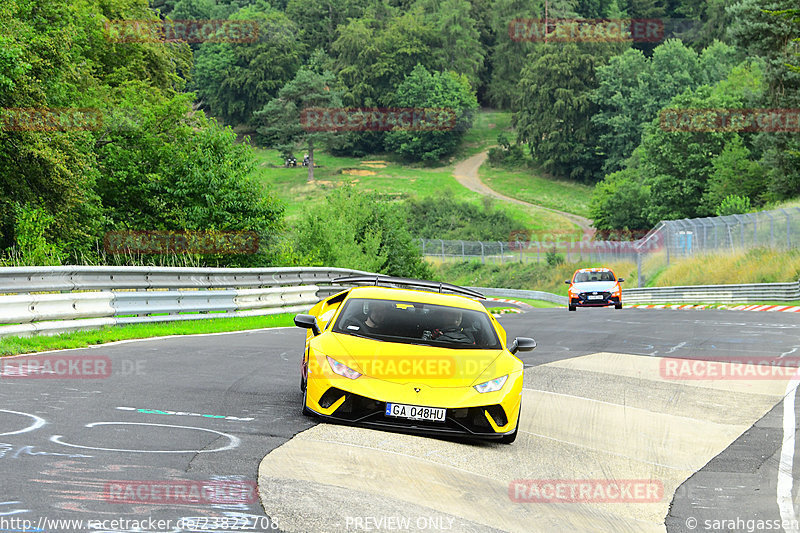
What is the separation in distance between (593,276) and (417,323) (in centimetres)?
2933

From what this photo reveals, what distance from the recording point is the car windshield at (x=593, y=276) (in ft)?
124

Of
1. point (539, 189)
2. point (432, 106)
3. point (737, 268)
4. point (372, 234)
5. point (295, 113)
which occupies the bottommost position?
point (539, 189)

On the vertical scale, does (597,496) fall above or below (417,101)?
above

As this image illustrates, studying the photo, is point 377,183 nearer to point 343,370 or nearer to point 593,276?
point 593,276

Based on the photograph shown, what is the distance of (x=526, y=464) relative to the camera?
8000 millimetres

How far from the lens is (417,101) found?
151125 mm

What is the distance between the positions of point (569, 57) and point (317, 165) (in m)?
38.2

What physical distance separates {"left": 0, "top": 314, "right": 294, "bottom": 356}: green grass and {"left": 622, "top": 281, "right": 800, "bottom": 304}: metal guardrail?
22505 millimetres

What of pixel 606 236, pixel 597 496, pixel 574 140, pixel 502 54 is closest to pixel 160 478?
pixel 597 496

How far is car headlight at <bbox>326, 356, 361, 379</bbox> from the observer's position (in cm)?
858

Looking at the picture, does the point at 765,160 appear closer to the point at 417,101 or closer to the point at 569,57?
the point at 569,57

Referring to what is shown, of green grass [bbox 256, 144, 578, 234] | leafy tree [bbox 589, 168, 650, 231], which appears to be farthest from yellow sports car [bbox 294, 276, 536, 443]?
green grass [bbox 256, 144, 578, 234]

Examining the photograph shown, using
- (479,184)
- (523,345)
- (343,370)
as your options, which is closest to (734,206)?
(523,345)

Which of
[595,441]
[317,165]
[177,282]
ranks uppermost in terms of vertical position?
[595,441]
